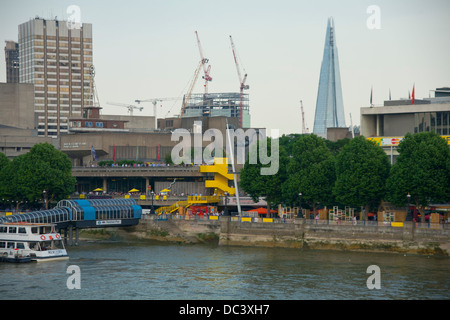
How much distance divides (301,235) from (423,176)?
16991 millimetres

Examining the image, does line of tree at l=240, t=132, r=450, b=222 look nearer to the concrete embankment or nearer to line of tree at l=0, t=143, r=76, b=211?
the concrete embankment

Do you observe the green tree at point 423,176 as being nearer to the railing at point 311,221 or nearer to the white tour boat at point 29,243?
the railing at point 311,221

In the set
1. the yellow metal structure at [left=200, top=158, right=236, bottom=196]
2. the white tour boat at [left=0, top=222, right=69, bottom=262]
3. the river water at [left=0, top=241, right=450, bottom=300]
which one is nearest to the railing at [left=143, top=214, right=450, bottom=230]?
the river water at [left=0, top=241, right=450, bottom=300]

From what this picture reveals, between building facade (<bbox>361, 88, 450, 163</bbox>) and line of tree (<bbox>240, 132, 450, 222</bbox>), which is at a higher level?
building facade (<bbox>361, 88, 450, 163</bbox>)

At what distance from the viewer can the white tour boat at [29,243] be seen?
91.2 metres

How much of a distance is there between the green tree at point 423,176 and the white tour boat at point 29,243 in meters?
41.4

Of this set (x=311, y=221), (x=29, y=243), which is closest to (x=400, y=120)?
(x=311, y=221)

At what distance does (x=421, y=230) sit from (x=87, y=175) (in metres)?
74.0

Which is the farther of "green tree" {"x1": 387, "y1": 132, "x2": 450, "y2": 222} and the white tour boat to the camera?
"green tree" {"x1": 387, "y1": 132, "x2": 450, "y2": 222}

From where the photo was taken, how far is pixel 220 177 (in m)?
138

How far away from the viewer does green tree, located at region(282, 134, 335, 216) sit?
11056 cm

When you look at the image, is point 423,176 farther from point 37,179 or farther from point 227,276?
point 37,179

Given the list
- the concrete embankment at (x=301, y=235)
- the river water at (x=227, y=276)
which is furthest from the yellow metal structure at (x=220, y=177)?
the river water at (x=227, y=276)
